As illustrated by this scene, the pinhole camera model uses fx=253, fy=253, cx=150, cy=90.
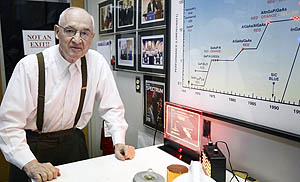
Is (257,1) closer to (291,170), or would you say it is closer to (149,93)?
(291,170)

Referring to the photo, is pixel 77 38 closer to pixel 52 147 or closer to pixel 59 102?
pixel 59 102

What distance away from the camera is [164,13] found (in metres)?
1.49

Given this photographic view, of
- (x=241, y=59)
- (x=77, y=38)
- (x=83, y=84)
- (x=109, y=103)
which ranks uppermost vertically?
(x=77, y=38)

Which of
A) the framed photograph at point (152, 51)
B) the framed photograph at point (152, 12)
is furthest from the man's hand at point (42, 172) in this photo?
the framed photograph at point (152, 12)

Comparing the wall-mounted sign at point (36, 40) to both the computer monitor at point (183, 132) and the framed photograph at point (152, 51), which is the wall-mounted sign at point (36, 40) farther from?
the computer monitor at point (183, 132)

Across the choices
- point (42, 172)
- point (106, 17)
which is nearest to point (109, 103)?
point (42, 172)

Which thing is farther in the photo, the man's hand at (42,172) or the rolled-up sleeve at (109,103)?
the rolled-up sleeve at (109,103)

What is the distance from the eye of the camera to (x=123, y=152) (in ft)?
4.13

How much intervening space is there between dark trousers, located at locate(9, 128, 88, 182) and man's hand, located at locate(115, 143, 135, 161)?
0.33 meters

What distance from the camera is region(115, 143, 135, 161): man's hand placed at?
3.95 feet

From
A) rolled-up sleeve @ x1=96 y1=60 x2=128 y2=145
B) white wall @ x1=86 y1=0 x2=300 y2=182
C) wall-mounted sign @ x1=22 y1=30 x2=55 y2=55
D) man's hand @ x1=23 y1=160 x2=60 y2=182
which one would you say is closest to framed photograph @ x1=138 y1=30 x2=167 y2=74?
rolled-up sleeve @ x1=96 y1=60 x2=128 y2=145

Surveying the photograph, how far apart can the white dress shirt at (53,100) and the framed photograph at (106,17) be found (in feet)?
2.33

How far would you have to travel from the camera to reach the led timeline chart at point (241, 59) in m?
0.85

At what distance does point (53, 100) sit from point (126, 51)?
0.78 metres
